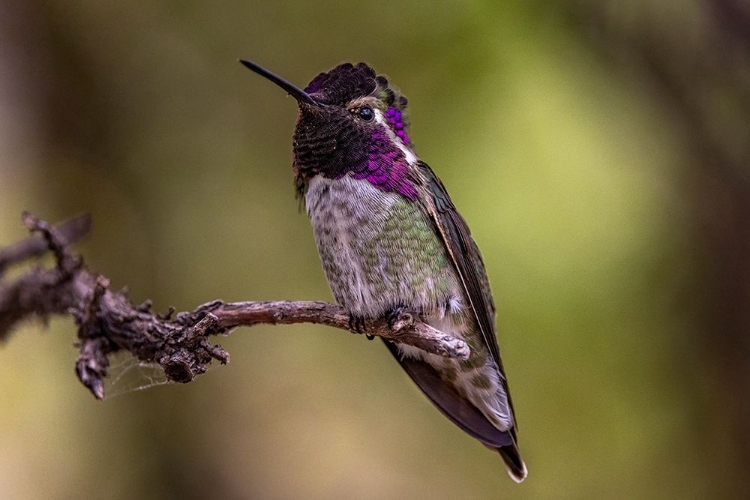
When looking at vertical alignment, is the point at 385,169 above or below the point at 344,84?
below

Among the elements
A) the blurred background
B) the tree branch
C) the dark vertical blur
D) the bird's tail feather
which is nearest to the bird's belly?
the tree branch

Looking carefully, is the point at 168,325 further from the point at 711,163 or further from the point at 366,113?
the point at 711,163

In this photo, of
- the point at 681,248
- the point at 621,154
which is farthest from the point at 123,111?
the point at 681,248

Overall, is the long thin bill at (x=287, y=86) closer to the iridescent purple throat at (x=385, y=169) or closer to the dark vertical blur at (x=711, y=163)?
the iridescent purple throat at (x=385, y=169)

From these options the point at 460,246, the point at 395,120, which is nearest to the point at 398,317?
the point at 460,246

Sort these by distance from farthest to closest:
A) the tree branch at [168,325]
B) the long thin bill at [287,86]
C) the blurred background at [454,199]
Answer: the blurred background at [454,199] < the tree branch at [168,325] < the long thin bill at [287,86]

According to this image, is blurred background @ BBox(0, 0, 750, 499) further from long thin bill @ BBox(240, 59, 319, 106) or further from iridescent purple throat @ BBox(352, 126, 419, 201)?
long thin bill @ BBox(240, 59, 319, 106)

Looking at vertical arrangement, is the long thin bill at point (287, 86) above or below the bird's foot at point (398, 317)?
above

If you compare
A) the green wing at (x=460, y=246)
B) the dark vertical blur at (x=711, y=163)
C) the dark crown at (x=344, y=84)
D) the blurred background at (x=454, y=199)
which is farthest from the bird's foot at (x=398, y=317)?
the dark vertical blur at (x=711, y=163)

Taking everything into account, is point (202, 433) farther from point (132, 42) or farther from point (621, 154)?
point (621, 154)
